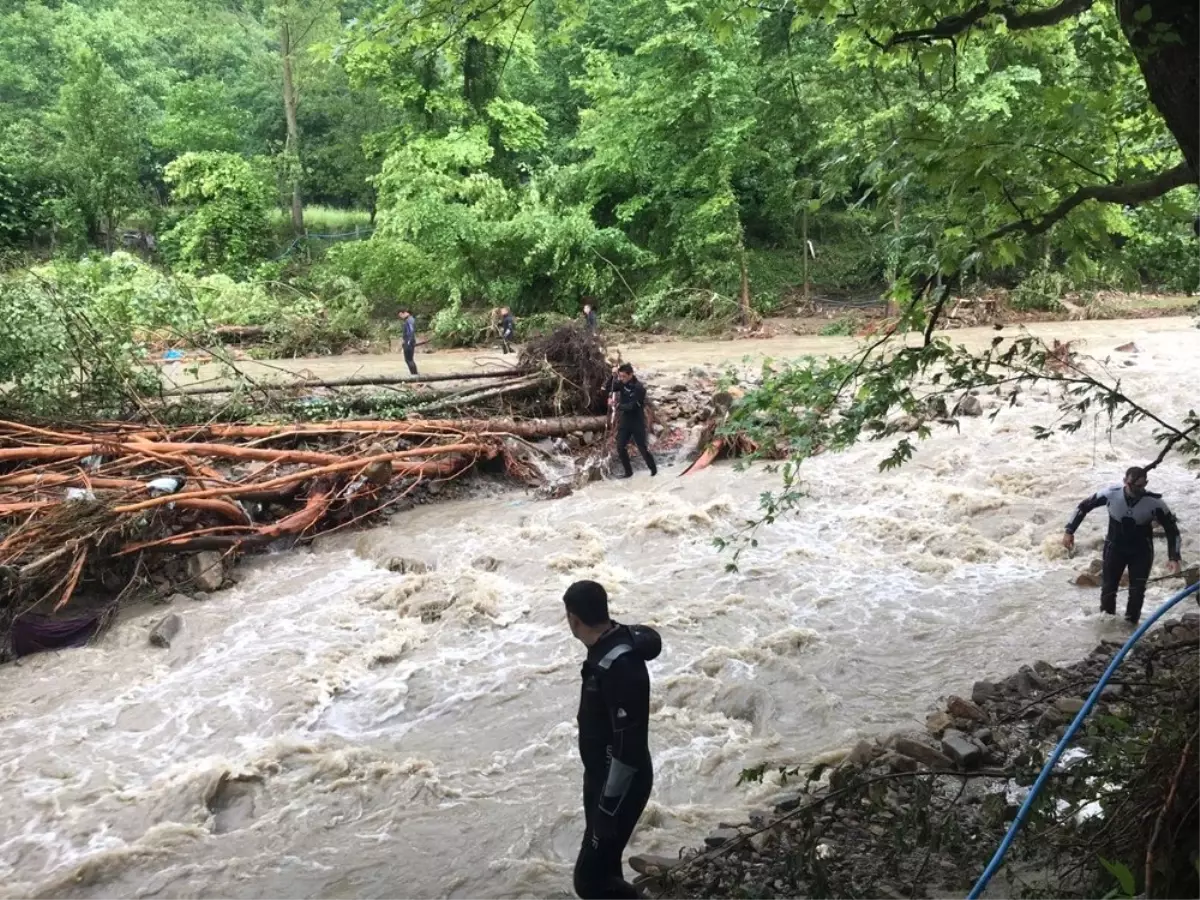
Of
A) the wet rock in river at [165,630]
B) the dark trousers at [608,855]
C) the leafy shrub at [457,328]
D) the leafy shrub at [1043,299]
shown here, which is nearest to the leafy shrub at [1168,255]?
the dark trousers at [608,855]

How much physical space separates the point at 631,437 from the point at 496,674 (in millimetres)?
5599

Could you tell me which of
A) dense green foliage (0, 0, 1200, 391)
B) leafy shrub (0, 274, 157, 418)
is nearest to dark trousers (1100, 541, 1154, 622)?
dense green foliage (0, 0, 1200, 391)

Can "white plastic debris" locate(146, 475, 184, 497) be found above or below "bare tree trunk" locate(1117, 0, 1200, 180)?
below

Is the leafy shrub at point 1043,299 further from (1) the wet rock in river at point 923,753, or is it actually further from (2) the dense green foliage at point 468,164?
(1) the wet rock in river at point 923,753

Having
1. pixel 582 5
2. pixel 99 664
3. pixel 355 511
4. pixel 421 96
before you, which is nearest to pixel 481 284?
pixel 421 96

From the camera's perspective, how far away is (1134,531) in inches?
266

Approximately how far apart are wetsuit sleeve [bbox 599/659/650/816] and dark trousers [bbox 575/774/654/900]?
0.33 ft

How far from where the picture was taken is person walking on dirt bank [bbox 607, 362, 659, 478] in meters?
12.0

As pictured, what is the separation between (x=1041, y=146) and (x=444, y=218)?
22305 millimetres

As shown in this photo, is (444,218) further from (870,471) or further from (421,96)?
(870,471)

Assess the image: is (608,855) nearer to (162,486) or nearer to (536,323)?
(162,486)

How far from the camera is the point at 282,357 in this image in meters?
21.7

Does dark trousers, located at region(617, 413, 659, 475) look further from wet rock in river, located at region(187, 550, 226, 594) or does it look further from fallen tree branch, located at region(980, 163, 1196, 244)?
fallen tree branch, located at region(980, 163, 1196, 244)

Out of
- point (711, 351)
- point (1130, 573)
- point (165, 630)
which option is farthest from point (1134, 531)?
point (711, 351)
